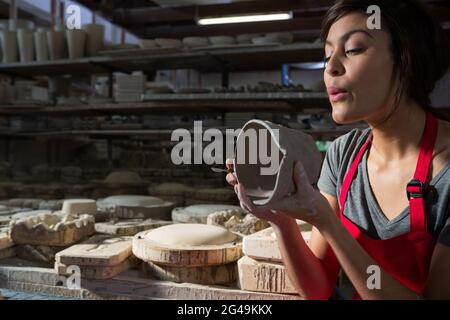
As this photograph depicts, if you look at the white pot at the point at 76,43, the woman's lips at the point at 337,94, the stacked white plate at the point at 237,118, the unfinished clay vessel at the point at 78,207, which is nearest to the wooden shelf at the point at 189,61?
the white pot at the point at 76,43

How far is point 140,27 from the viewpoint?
17.4ft

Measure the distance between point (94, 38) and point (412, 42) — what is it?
12.6 feet

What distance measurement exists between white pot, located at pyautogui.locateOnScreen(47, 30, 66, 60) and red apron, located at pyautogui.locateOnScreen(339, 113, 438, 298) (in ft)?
13.4

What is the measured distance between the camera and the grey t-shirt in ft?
3.05

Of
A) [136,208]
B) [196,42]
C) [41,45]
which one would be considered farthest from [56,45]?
[136,208]

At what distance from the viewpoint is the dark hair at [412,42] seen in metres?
0.93

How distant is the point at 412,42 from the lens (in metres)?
0.93

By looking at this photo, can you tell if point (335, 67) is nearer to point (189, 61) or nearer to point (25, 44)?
point (189, 61)

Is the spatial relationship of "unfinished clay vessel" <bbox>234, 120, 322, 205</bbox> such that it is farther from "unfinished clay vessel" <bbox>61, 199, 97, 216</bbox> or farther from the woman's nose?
"unfinished clay vessel" <bbox>61, 199, 97, 216</bbox>

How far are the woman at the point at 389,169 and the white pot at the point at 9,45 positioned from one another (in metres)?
4.24

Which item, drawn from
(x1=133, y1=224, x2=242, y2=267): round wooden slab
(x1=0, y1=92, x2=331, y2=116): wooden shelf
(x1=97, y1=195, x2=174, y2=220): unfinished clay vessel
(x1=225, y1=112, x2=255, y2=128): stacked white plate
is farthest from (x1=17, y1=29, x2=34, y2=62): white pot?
(x1=133, y1=224, x2=242, y2=267): round wooden slab

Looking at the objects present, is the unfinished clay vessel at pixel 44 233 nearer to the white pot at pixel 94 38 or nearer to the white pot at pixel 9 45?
the white pot at pixel 94 38

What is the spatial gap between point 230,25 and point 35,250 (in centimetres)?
398
